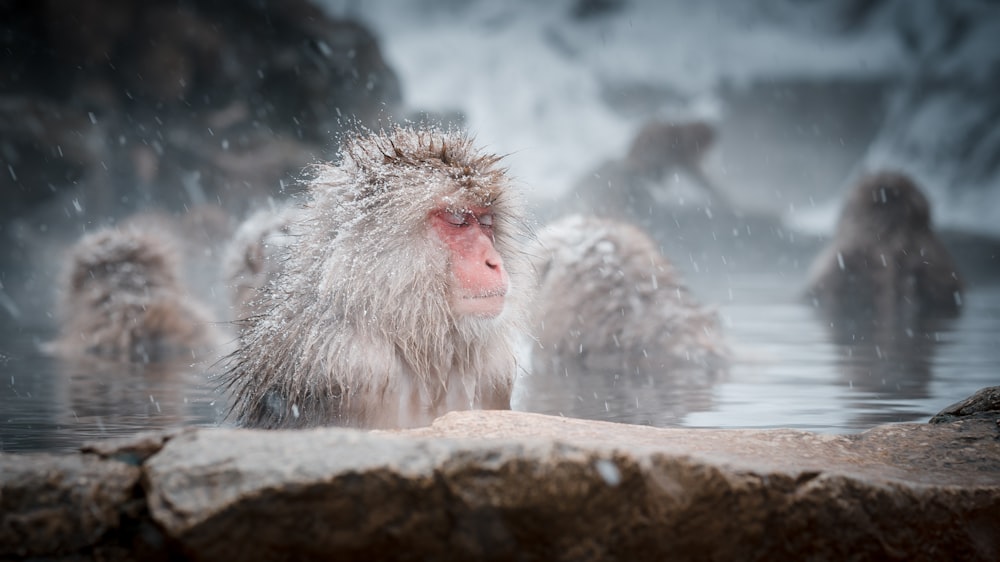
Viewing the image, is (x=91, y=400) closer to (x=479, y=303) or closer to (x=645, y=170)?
(x=479, y=303)

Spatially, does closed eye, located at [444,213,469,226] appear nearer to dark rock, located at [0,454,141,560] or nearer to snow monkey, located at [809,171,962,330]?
dark rock, located at [0,454,141,560]

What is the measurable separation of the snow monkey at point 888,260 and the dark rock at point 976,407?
17.6 ft

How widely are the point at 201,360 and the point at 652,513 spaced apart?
410 centimetres

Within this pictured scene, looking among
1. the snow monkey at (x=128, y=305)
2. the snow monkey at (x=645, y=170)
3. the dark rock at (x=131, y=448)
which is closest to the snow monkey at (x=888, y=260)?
the snow monkey at (x=645, y=170)

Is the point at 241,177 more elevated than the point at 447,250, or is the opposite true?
the point at 241,177

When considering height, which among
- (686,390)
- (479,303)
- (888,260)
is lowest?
(686,390)

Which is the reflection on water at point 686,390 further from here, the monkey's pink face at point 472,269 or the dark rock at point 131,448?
the dark rock at point 131,448

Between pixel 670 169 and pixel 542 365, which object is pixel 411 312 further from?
pixel 670 169

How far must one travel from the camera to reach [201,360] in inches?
198

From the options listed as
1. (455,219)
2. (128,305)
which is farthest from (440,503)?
(128,305)

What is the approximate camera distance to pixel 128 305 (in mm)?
5570

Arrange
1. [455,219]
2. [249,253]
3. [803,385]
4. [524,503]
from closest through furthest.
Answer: [524,503] < [455,219] < [803,385] < [249,253]

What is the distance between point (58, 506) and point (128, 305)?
4499mm

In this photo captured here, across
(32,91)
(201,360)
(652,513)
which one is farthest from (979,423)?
(32,91)
